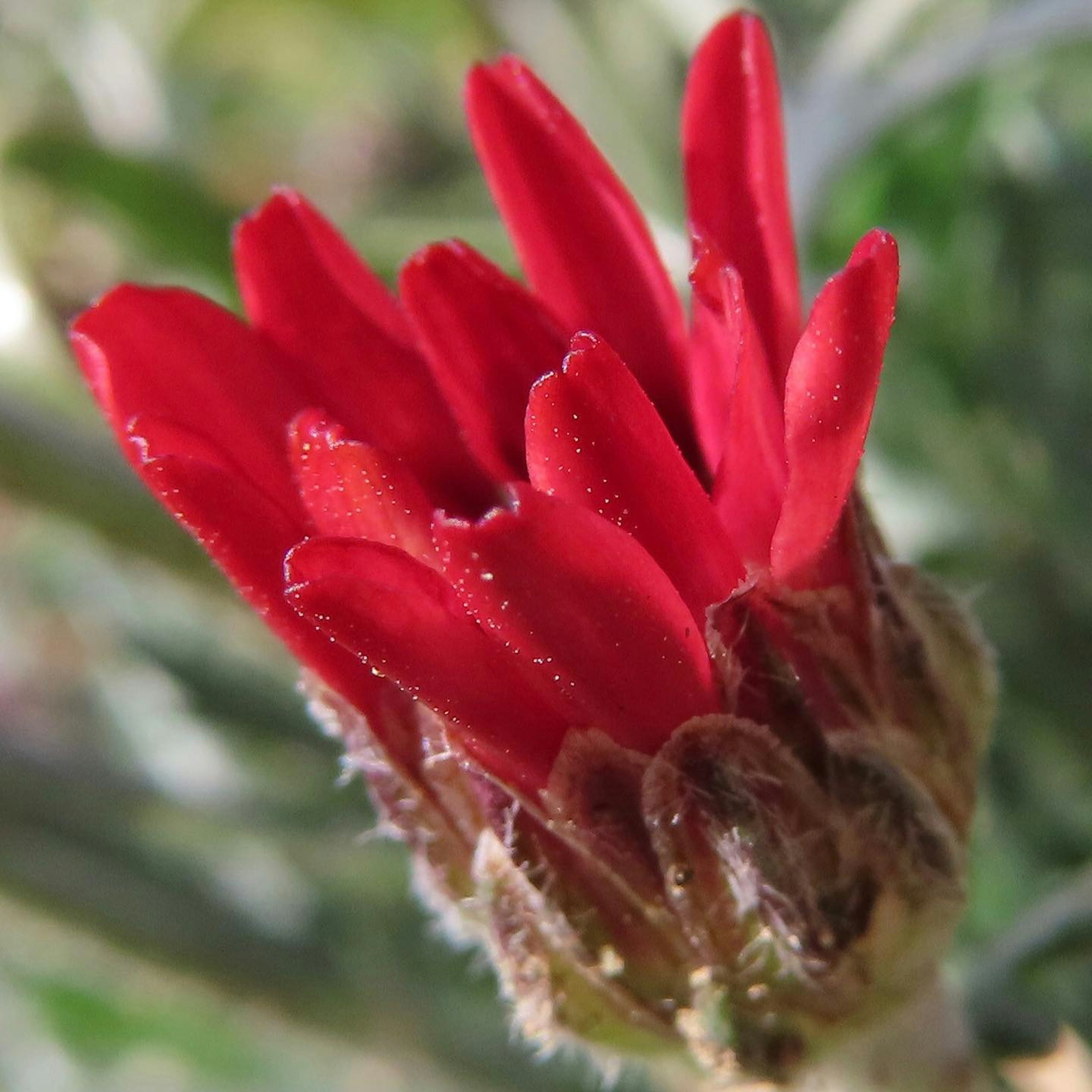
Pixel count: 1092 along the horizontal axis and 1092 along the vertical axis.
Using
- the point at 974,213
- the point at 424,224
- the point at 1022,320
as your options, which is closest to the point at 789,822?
the point at 1022,320

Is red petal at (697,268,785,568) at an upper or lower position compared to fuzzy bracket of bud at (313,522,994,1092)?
upper

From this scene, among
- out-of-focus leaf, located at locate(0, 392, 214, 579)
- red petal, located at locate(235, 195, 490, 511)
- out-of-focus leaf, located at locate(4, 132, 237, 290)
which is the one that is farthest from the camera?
out-of-focus leaf, located at locate(4, 132, 237, 290)

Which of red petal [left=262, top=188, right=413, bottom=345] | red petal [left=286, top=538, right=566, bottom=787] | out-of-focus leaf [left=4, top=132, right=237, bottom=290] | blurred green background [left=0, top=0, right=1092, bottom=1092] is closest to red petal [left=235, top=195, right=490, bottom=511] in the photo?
red petal [left=262, top=188, right=413, bottom=345]

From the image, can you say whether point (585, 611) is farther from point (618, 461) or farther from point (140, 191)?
point (140, 191)

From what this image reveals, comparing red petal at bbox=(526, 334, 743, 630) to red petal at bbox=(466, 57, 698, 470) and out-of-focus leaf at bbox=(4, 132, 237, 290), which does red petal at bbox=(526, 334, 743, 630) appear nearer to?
red petal at bbox=(466, 57, 698, 470)

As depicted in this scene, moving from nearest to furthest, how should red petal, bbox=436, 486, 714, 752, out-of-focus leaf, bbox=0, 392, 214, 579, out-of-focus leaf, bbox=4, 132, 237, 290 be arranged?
red petal, bbox=436, 486, 714, 752, out-of-focus leaf, bbox=0, 392, 214, 579, out-of-focus leaf, bbox=4, 132, 237, 290

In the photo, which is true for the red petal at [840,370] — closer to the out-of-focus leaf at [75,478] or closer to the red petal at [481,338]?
the red petal at [481,338]

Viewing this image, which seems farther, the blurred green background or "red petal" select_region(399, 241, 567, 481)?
the blurred green background

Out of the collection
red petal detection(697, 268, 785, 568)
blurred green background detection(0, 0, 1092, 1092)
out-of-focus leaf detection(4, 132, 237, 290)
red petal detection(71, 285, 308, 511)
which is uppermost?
out-of-focus leaf detection(4, 132, 237, 290)

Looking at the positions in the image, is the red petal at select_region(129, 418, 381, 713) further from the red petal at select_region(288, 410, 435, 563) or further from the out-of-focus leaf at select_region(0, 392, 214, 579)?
the out-of-focus leaf at select_region(0, 392, 214, 579)
